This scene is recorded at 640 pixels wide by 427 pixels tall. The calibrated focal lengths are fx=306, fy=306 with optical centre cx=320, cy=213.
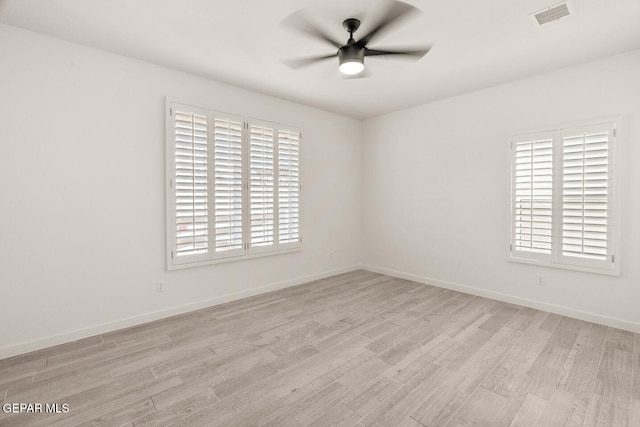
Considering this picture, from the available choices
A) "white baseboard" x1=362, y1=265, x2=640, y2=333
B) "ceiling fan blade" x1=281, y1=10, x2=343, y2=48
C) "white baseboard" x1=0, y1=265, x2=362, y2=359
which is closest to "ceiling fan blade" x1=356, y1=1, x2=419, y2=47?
"ceiling fan blade" x1=281, y1=10, x2=343, y2=48

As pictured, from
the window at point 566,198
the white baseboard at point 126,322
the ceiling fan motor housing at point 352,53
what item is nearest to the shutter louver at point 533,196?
the window at point 566,198

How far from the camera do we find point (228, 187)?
3867 mm

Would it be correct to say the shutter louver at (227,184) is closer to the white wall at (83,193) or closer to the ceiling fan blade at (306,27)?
the white wall at (83,193)

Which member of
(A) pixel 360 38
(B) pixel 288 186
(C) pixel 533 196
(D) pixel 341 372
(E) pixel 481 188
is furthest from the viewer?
(B) pixel 288 186

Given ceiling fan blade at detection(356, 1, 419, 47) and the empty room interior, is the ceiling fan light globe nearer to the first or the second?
the empty room interior

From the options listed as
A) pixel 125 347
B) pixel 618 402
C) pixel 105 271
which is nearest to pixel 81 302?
pixel 105 271

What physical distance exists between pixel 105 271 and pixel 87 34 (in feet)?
7.27

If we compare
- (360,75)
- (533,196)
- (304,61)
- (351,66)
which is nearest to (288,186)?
(360,75)

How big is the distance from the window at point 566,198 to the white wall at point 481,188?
12 cm

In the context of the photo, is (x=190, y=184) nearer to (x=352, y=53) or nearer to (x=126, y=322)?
(x=126, y=322)

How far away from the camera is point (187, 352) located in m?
2.69

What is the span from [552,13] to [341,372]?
327 centimetres

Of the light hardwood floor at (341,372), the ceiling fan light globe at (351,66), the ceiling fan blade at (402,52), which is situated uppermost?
the ceiling fan blade at (402,52)

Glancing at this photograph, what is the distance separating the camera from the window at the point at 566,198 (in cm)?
317
